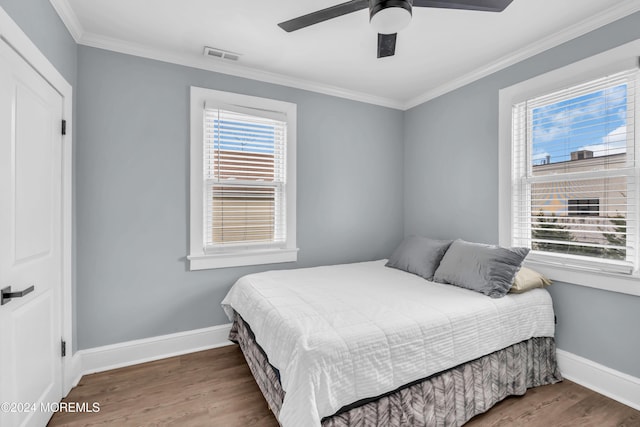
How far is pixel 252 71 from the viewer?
2.89 m

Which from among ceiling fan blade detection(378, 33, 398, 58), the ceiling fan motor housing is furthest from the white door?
ceiling fan blade detection(378, 33, 398, 58)

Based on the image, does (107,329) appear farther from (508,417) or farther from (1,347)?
(508,417)

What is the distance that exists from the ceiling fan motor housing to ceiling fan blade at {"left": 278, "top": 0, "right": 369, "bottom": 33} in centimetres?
9

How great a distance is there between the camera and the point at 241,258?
2885mm

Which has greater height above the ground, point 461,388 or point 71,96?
point 71,96

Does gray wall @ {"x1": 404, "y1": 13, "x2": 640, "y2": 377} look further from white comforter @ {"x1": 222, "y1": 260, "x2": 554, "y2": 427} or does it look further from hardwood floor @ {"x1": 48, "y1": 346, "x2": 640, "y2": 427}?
hardwood floor @ {"x1": 48, "y1": 346, "x2": 640, "y2": 427}

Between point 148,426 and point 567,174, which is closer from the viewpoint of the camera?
point 148,426

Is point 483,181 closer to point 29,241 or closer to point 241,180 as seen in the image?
point 241,180

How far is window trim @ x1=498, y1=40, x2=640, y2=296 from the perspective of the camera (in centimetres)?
196

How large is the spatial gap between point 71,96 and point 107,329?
1.83 m

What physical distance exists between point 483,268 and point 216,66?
2899 millimetres

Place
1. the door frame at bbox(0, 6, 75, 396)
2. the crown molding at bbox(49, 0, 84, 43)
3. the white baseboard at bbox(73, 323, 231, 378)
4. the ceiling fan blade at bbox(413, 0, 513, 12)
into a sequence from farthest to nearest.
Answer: the white baseboard at bbox(73, 323, 231, 378), the door frame at bbox(0, 6, 75, 396), the crown molding at bbox(49, 0, 84, 43), the ceiling fan blade at bbox(413, 0, 513, 12)

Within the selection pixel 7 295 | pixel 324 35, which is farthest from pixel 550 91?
pixel 7 295

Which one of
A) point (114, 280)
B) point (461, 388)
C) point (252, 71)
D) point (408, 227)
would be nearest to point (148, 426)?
point (114, 280)
